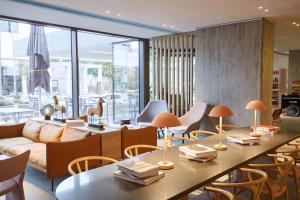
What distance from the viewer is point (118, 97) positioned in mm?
8289

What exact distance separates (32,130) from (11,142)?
Result: 0.43 metres

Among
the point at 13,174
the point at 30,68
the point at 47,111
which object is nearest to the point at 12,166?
the point at 13,174

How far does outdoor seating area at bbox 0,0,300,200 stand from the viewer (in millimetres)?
2520

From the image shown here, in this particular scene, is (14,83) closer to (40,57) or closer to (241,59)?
(40,57)

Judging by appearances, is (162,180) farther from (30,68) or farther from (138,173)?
(30,68)

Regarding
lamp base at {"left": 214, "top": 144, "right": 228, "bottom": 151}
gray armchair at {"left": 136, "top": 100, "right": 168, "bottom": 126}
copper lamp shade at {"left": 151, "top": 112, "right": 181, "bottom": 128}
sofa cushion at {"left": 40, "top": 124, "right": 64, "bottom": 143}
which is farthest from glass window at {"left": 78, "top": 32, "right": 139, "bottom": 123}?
copper lamp shade at {"left": 151, "top": 112, "right": 181, "bottom": 128}

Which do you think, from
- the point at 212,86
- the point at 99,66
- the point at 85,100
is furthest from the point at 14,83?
the point at 212,86

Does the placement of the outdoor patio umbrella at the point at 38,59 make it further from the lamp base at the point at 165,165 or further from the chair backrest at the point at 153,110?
the lamp base at the point at 165,165

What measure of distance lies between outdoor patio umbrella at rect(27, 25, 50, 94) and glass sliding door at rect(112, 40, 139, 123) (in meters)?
2.14

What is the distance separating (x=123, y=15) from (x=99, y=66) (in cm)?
231

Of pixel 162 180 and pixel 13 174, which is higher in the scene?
pixel 162 180

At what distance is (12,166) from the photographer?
8.90 ft

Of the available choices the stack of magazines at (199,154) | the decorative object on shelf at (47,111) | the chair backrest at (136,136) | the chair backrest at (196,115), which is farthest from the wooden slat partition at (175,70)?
the stack of magazines at (199,154)

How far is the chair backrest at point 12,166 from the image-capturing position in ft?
8.61
